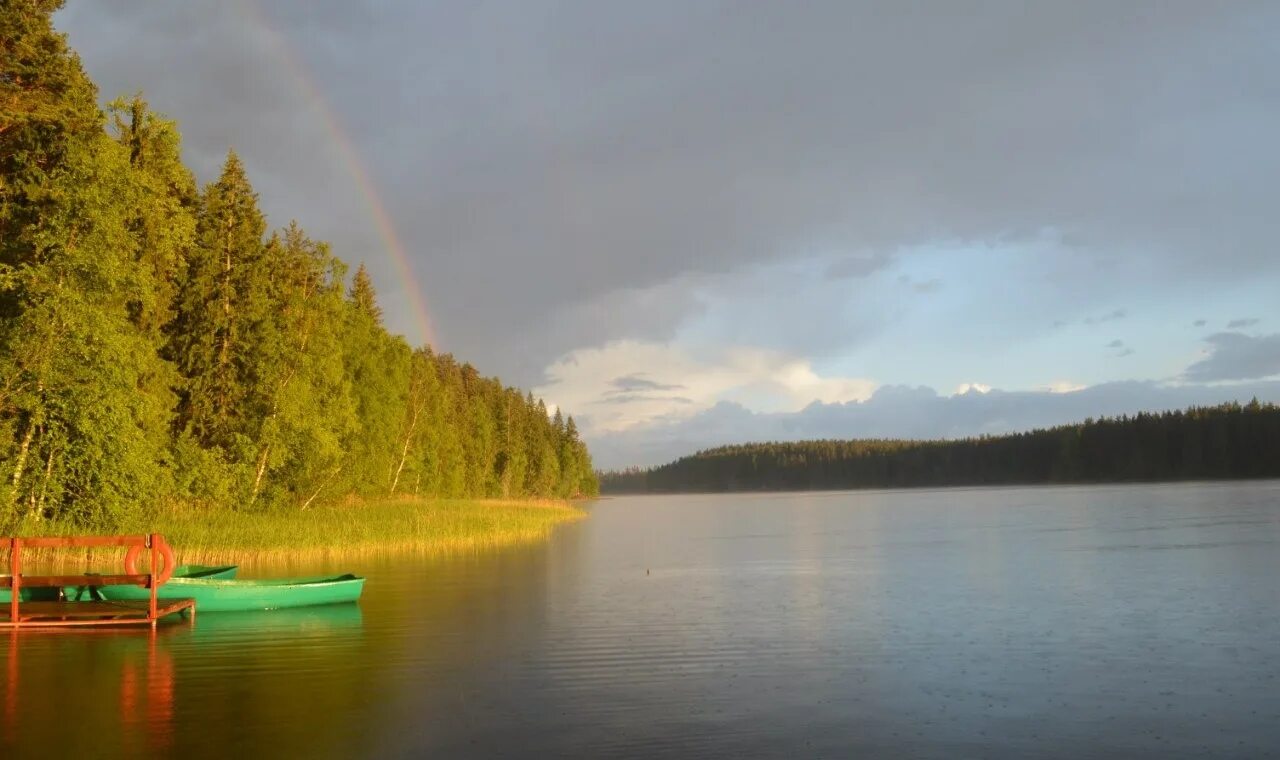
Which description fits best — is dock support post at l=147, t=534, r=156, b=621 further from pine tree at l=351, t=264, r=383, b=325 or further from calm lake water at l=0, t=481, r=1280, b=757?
pine tree at l=351, t=264, r=383, b=325

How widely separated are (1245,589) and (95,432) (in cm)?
3632

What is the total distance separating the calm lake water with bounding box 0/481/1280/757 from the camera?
1339 cm

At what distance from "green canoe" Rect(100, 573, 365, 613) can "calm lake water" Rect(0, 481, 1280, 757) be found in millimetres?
480

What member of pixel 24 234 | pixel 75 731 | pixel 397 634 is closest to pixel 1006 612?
pixel 397 634

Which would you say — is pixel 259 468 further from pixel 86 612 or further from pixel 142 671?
pixel 142 671

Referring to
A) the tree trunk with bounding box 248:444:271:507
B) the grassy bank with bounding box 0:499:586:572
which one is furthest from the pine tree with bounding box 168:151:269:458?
the grassy bank with bounding box 0:499:586:572

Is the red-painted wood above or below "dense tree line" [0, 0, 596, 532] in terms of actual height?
below

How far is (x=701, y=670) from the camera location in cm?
1822

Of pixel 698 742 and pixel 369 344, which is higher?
pixel 369 344

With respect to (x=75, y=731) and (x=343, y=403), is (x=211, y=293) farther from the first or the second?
(x=75, y=731)

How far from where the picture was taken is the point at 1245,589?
28.8 m

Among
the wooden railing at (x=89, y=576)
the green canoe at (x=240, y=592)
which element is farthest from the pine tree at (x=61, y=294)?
the wooden railing at (x=89, y=576)

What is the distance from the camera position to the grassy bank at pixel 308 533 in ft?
115

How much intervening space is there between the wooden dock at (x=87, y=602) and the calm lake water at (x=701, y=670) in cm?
54
